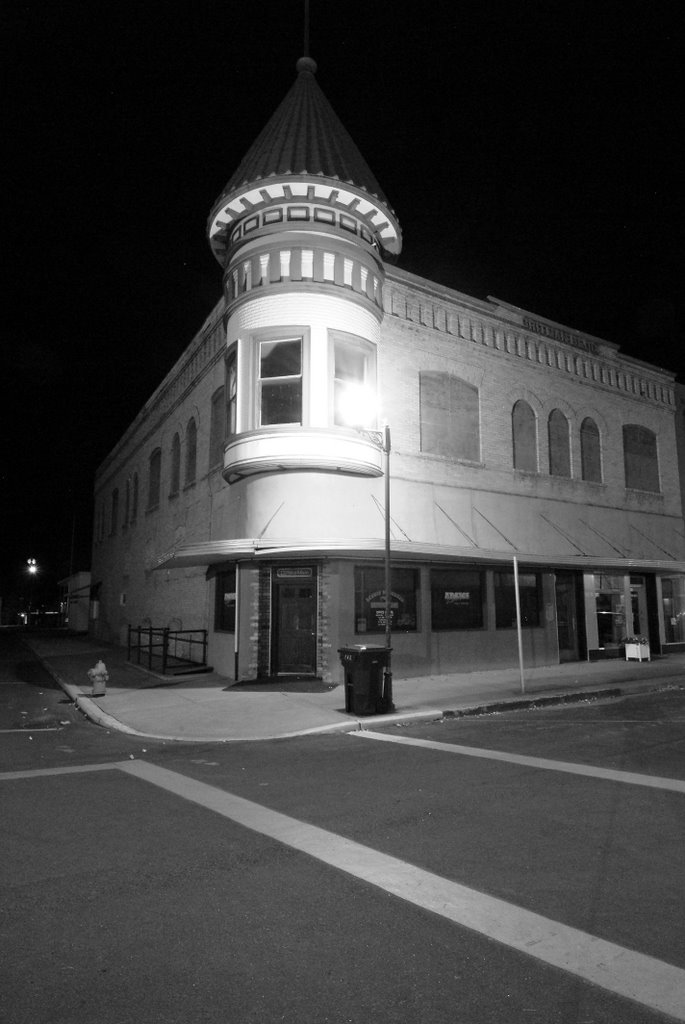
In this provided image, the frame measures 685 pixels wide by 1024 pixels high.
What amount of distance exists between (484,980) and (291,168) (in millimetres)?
16121

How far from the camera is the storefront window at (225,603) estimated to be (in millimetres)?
16953

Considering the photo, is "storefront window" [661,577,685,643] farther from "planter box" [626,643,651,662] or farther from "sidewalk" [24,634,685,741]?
"sidewalk" [24,634,685,741]

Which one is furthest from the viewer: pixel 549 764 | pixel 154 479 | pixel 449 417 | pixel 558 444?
pixel 154 479

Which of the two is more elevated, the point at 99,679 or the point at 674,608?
the point at 674,608

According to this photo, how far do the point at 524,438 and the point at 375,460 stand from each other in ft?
20.6

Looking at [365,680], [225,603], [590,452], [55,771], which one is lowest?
[55,771]

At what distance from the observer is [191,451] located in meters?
22.2

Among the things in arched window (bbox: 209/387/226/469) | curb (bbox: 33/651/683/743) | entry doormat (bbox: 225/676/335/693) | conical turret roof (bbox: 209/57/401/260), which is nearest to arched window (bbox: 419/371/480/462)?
conical turret roof (bbox: 209/57/401/260)

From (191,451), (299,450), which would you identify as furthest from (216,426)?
(299,450)

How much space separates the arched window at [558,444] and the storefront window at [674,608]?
18.2 feet

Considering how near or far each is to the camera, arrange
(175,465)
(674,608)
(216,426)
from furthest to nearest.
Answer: (175,465) → (674,608) → (216,426)

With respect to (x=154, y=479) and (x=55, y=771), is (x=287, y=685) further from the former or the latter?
(x=154, y=479)

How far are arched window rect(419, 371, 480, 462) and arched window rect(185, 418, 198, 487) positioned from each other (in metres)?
7.45

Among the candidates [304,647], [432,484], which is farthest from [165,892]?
[432,484]
